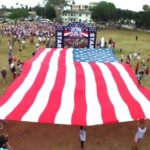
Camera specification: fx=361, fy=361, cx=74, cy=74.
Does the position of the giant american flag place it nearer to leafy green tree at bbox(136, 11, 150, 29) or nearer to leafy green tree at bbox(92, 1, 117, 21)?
leafy green tree at bbox(136, 11, 150, 29)

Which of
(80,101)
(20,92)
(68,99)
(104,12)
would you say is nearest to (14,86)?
(20,92)

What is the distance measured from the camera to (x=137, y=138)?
11.3m

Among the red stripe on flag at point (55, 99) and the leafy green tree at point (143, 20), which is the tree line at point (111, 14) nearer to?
the leafy green tree at point (143, 20)

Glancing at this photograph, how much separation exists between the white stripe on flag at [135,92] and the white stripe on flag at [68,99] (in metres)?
1.76

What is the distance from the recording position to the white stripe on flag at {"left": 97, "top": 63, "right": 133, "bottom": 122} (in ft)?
32.0

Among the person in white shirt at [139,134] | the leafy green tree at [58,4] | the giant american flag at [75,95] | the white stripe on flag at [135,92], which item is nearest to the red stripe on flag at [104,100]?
the giant american flag at [75,95]

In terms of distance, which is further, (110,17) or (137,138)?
(110,17)

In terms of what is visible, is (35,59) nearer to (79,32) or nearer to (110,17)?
(79,32)

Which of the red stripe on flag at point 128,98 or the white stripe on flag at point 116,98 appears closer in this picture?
the white stripe on flag at point 116,98

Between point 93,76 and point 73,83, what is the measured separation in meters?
1.04

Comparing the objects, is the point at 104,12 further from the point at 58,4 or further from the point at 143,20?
the point at 58,4

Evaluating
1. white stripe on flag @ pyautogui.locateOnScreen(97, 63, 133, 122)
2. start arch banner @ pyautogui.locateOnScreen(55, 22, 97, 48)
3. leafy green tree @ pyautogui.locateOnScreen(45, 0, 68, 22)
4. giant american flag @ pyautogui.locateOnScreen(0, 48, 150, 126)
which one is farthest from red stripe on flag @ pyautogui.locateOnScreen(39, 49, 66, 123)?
leafy green tree @ pyautogui.locateOnScreen(45, 0, 68, 22)

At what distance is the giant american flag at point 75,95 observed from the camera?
9.67m

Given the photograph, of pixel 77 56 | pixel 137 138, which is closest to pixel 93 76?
pixel 137 138
